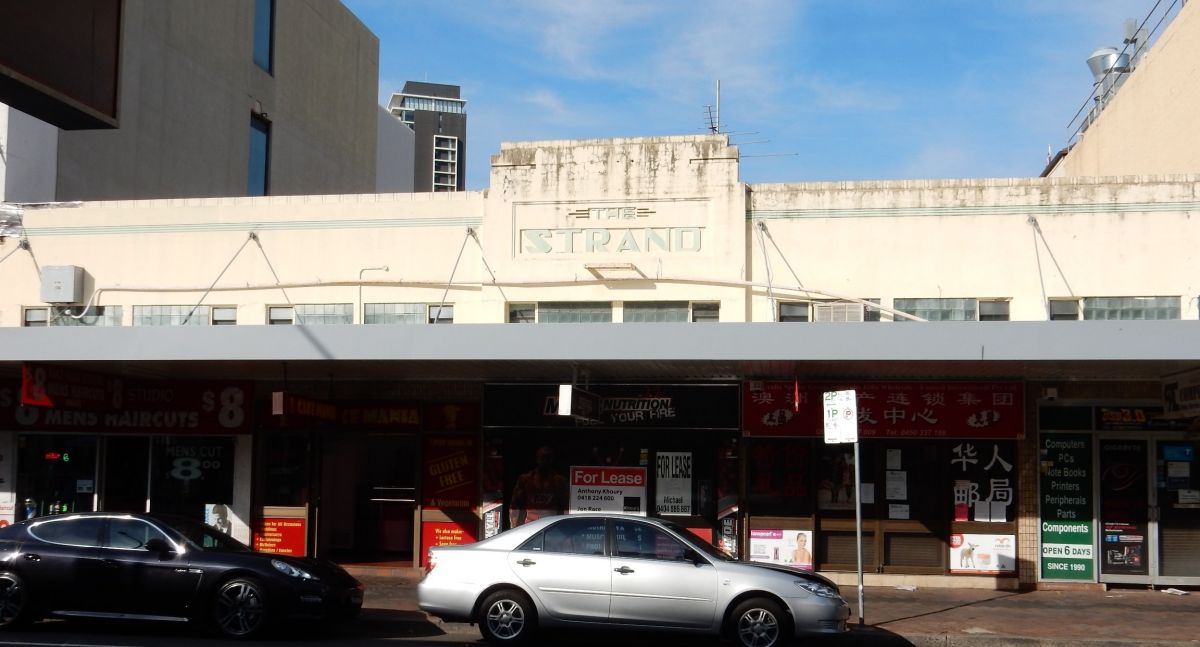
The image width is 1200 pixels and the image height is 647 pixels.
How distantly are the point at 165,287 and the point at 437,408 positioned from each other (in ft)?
16.4

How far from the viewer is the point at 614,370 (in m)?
16.3

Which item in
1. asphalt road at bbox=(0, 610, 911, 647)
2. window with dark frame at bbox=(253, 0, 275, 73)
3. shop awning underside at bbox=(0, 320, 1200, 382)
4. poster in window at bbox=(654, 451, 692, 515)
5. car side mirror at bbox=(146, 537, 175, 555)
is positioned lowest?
asphalt road at bbox=(0, 610, 911, 647)

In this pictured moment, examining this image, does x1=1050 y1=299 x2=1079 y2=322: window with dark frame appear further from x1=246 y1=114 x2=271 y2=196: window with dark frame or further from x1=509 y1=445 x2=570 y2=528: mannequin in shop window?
x1=246 y1=114 x2=271 y2=196: window with dark frame

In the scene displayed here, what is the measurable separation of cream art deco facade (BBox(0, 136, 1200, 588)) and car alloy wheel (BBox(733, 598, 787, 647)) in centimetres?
378

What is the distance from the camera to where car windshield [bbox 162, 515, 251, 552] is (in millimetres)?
12641

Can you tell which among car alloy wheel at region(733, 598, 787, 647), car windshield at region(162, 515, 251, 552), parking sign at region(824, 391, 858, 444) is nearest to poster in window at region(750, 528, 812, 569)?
parking sign at region(824, 391, 858, 444)

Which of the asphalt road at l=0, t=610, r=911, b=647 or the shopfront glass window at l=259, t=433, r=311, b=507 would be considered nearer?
the asphalt road at l=0, t=610, r=911, b=647

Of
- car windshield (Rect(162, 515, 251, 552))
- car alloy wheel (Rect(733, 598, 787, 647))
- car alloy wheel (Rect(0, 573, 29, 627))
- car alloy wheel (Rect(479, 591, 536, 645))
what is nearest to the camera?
car alloy wheel (Rect(733, 598, 787, 647))

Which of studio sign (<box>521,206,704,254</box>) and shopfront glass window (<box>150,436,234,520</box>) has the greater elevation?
studio sign (<box>521,206,704,254</box>)

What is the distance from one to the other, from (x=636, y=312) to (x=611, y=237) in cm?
121

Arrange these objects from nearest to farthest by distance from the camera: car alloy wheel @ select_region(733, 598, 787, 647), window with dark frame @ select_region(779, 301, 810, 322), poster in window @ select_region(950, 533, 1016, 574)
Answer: car alloy wheel @ select_region(733, 598, 787, 647)
poster in window @ select_region(950, 533, 1016, 574)
window with dark frame @ select_region(779, 301, 810, 322)

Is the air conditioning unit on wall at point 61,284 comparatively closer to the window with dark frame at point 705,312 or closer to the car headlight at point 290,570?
the car headlight at point 290,570

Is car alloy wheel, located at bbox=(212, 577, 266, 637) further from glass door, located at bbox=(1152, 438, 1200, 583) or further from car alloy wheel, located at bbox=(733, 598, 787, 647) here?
glass door, located at bbox=(1152, 438, 1200, 583)

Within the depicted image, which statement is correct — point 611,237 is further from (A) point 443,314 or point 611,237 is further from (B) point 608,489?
(B) point 608,489
